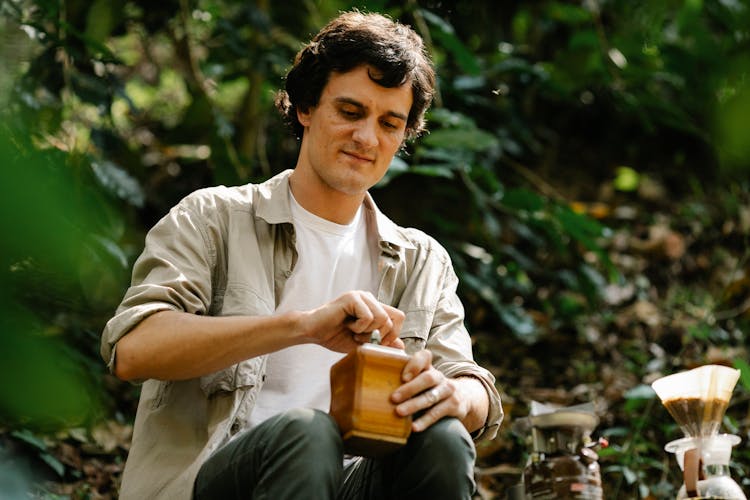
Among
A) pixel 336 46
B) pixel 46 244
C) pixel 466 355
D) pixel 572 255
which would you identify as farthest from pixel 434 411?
pixel 572 255

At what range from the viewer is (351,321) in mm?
2035

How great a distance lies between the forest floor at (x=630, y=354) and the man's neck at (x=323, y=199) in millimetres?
897

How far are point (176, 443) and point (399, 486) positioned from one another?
1.72 feet

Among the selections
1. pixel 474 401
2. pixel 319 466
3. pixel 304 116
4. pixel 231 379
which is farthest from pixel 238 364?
pixel 304 116

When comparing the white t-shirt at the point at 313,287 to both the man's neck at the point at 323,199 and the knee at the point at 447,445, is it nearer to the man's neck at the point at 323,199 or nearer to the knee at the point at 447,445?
the man's neck at the point at 323,199

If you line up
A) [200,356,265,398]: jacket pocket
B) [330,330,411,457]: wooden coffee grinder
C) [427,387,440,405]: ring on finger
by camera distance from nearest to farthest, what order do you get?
[330,330,411,457]: wooden coffee grinder → [427,387,440,405]: ring on finger → [200,356,265,398]: jacket pocket

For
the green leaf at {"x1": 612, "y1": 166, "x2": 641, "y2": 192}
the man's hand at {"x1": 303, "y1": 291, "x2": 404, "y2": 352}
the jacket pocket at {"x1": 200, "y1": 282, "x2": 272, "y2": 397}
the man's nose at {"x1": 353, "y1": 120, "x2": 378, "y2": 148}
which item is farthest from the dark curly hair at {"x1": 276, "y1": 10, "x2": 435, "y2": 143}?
the green leaf at {"x1": 612, "y1": 166, "x2": 641, "y2": 192}

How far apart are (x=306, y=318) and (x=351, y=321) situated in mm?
95

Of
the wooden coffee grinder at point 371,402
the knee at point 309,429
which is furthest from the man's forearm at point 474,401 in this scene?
the knee at point 309,429

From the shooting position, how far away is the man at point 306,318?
2014mm

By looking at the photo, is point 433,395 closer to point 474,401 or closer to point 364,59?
point 474,401

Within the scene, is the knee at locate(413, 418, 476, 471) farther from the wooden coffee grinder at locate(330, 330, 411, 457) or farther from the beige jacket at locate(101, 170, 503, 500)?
the beige jacket at locate(101, 170, 503, 500)

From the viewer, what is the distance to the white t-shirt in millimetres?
2365

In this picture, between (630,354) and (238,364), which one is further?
(630,354)
